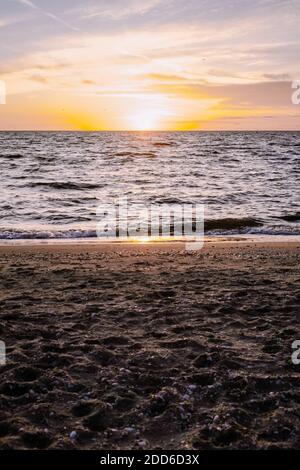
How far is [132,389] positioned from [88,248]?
723cm

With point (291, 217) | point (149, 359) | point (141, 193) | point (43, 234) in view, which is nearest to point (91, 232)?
point (43, 234)

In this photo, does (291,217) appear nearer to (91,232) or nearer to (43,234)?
(91,232)

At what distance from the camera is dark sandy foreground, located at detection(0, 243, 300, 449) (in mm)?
3816

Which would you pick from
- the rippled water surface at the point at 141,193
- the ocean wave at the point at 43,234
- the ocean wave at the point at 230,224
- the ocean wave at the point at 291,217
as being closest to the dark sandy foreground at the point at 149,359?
the ocean wave at the point at 43,234

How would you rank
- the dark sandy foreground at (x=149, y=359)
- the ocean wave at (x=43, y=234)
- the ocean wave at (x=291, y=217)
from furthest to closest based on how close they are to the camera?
the ocean wave at (x=291, y=217) < the ocean wave at (x=43, y=234) < the dark sandy foreground at (x=149, y=359)

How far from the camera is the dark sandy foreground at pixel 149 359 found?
12.5 feet

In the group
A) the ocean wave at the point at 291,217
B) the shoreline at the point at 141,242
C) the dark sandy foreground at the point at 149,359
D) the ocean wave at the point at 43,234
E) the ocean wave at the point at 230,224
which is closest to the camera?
the dark sandy foreground at the point at 149,359

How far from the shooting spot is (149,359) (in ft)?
16.2

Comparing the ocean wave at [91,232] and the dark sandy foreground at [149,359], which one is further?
the ocean wave at [91,232]

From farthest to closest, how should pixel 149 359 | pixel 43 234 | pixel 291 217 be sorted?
pixel 291 217, pixel 43 234, pixel 149 359

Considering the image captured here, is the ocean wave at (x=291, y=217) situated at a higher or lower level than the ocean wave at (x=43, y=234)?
higher

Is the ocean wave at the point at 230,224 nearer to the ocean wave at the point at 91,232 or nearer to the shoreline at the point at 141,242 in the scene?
the ocean wave at the point at 91,232

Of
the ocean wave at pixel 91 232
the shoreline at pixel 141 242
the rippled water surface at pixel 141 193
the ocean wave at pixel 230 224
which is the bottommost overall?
the shoreline at pixel 141 242

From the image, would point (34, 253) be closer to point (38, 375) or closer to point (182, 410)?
point (38, 375)
